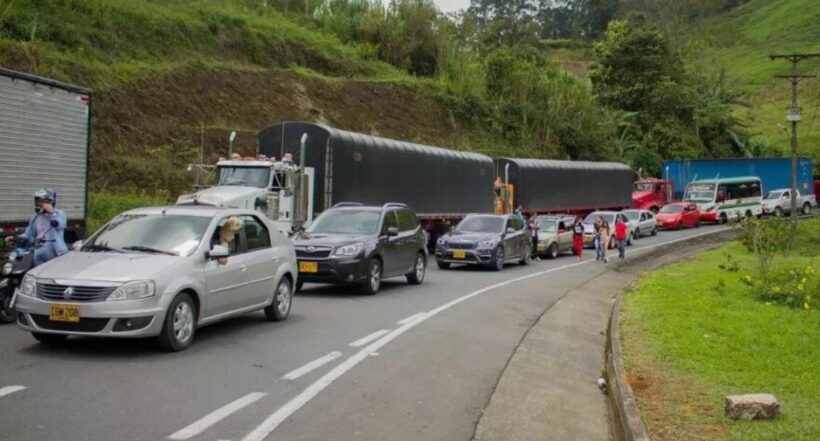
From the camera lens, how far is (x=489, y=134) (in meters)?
51.3

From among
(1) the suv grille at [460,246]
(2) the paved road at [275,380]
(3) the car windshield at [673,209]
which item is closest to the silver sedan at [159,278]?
(2) the paved road at [275,380]

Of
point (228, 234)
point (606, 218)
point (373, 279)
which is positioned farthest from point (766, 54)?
point (228, 234)

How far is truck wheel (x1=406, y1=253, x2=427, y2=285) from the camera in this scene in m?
18.2

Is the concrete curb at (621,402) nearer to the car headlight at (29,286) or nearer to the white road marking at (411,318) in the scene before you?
the white road marking at (411,318)

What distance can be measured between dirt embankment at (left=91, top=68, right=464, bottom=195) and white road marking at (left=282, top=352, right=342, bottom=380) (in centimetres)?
1785

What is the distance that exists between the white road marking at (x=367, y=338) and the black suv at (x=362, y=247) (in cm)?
389

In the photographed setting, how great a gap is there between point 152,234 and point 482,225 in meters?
15.1

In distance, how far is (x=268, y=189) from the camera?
20.7 metres

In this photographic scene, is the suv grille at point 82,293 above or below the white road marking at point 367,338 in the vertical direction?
above

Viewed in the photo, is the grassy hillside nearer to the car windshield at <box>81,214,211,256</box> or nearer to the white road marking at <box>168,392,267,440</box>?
the car windshield at <box>81,214,211,256</box>

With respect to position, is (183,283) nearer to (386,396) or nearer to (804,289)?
(386,396)

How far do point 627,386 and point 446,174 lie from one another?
75.0ft

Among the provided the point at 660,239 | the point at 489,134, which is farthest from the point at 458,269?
the point at 489,134

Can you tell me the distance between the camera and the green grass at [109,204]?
21328 millimetres
